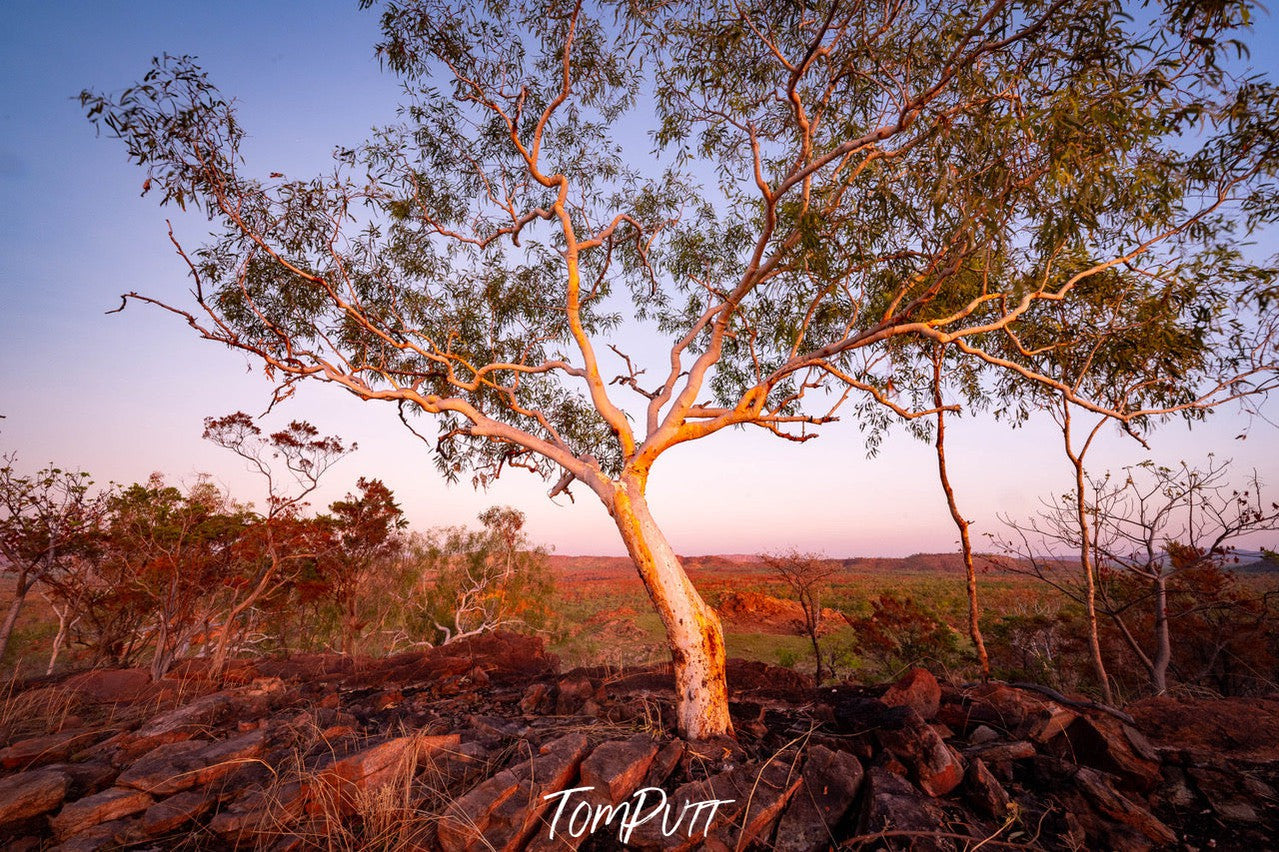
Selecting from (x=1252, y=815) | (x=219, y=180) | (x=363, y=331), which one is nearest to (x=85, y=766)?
(x=363, y=331)

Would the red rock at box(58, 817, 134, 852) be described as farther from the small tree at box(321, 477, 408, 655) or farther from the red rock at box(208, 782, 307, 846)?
the small tree at box(321, 477, 408, 655)

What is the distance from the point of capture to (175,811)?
11.3 ft

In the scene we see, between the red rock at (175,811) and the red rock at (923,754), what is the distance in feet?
15.5

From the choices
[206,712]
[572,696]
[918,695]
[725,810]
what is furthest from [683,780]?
[206,712]

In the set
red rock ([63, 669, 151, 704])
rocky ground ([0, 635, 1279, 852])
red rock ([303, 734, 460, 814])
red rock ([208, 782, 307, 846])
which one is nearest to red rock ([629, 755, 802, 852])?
rocky ground ([0, 635, 1279, 852])

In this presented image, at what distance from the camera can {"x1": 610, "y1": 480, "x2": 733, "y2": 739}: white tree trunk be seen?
461 cm

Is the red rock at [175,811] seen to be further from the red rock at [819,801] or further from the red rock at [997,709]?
the red rock at [997,709]

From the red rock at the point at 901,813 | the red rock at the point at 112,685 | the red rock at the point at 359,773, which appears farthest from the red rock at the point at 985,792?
the red rock at the point at 112,685

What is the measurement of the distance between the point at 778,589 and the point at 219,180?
91.5 feet

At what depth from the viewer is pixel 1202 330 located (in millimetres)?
6141

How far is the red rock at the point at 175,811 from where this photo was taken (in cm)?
334

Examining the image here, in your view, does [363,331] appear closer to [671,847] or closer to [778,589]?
[671,847]

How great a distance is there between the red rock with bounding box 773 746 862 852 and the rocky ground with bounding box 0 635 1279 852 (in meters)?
0.01

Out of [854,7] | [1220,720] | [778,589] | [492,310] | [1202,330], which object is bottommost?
[778,589]
